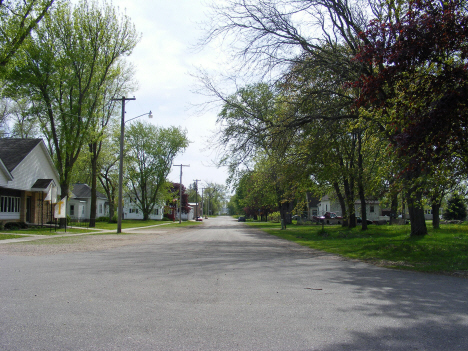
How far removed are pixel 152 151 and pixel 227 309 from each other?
54197 millimetres

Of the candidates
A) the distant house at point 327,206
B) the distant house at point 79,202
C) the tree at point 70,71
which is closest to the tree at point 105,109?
the tree at point 70,71

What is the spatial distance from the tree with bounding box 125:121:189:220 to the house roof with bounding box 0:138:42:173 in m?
25.2

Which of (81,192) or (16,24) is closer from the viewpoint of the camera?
(16,24)

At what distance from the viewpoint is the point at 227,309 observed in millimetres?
5660

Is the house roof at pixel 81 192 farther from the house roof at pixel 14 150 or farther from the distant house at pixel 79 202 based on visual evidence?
the house roof at pixel 14 150

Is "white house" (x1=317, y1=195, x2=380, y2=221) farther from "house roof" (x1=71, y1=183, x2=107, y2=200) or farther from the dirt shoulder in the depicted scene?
"house roof" (x1=71, y1=183, x2=107, y2=200)

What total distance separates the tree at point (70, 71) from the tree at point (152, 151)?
82.6 ft

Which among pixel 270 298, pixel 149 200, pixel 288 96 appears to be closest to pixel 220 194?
pixel 149 200

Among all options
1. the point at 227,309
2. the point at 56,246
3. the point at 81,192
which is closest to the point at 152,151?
the point at 81,192

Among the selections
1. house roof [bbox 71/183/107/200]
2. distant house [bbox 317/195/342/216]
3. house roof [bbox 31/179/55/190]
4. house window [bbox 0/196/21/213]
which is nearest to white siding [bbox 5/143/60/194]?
house roof [bbox 31/179/55/190]

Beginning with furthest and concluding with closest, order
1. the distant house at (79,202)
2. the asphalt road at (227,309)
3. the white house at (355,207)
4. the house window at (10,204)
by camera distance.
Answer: the white house at (355,207), the distant house at (79,202), the house window at (10,204), the asphalt road at (227,309)

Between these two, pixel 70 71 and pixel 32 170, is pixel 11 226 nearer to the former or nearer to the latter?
pixel 32 170

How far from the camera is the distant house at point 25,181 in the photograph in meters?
27.8

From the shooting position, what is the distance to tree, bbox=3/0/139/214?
27.8m
